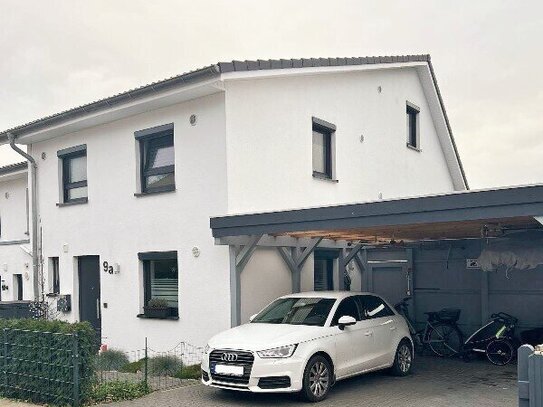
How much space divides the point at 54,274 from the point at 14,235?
4875mm

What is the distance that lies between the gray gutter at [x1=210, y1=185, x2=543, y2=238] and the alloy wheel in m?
2.19

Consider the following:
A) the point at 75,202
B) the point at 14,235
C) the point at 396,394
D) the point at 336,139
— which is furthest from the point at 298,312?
the point at 14,235

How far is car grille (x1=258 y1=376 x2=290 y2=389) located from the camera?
8.70m

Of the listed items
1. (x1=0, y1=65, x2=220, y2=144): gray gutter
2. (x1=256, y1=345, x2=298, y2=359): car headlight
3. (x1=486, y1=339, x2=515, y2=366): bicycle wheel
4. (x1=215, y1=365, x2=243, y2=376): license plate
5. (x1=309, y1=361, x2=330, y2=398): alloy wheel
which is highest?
(x1=0, y1=65, x2=220, y2=144): gray gutter

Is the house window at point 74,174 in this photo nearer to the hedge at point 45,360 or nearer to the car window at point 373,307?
the hedge at point 45,360

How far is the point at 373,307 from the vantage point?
35.4 feet

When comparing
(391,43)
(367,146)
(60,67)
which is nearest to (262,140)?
(367,146)

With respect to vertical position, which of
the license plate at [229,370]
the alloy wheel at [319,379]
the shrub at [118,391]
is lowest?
the shrub at [118,391]

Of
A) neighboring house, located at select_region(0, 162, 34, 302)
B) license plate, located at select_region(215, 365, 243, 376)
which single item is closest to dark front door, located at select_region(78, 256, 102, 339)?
neighboring house, located at select_region(0, 162, 34, 302)

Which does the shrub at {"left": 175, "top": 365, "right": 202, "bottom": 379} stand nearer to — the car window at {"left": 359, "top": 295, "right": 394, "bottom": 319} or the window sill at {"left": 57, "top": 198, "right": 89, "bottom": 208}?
the car window at {"left": 359, "top": 295, "right": 394, "bottom": 319}

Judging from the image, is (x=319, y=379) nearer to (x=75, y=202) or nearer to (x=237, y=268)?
(x=237, y=268)

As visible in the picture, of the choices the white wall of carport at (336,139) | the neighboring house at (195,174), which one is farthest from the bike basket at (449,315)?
the white wall of carport at (336,139)

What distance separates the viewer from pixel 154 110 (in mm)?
13570

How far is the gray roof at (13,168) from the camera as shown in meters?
18.6
